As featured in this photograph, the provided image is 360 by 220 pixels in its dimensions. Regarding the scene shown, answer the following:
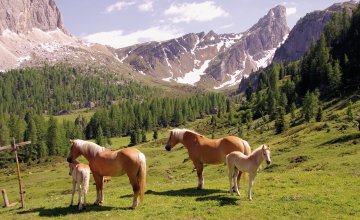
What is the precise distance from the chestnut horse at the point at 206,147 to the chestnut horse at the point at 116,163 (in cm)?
571

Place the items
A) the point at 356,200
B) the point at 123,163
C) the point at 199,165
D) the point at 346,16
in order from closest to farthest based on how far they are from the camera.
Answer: the point at 356,200, the point at 123,163, the point at 199,165, the point at 346,16

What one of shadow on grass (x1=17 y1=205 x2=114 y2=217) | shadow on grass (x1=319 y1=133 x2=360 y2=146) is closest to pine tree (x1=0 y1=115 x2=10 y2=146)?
shadow on grass (x1=319 y1=133 x2=360 y2=146)

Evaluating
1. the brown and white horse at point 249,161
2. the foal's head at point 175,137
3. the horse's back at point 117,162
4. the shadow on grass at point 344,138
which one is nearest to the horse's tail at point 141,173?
the horse's back at point 117,162

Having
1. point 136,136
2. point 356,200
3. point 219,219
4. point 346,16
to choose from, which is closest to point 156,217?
point 219,219

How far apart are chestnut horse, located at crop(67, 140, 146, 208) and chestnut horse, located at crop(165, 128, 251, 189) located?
5713mm

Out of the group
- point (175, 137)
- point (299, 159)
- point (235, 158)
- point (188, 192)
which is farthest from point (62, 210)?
point (299, 159)

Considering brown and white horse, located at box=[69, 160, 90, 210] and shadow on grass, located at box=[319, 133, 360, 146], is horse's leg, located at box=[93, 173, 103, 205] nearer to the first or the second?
brown and white horse, located at box=[69, 160, 90, 210]

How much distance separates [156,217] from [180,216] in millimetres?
1356

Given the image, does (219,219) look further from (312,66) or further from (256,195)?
(312,66)

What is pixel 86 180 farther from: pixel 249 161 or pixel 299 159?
pixel 299 159

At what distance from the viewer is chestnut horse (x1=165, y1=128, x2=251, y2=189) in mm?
23938

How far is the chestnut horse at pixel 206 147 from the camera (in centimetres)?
2394

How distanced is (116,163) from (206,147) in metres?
7.10

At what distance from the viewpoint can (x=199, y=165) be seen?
25.6m
